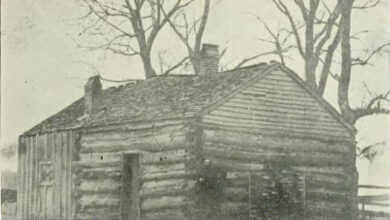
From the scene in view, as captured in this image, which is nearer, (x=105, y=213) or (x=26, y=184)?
(x=105, y=213)

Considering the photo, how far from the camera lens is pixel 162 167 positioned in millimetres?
18891

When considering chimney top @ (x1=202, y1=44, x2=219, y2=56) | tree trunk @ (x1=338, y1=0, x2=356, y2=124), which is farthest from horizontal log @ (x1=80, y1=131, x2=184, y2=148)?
tree trunk @ (x1=338, y1=0, x2=356, y2=124)

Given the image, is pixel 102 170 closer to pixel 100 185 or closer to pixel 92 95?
pixel 100 185

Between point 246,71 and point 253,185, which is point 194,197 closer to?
point 253,185

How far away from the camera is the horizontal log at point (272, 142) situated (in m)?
18.7

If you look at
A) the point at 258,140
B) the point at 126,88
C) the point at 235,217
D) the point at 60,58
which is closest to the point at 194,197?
the point at 235,217

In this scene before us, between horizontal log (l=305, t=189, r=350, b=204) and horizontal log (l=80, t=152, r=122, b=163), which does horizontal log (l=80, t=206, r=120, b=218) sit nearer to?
horizontal log (l=80, t=152, r=122, b=163)

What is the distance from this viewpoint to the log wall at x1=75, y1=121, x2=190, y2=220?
18.5 metres

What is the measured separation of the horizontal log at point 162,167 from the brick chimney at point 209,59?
4466 mm

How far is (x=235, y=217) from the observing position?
1856 cm

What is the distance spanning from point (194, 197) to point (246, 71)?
440 centimetres

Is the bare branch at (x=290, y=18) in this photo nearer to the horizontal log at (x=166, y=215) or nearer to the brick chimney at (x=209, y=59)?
the brick chimney at (x=209, y=59)

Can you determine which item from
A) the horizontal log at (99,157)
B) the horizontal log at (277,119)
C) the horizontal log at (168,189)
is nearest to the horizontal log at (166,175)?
the horizontal log at (168,189)

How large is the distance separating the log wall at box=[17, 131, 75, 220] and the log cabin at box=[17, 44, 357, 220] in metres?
0.05
